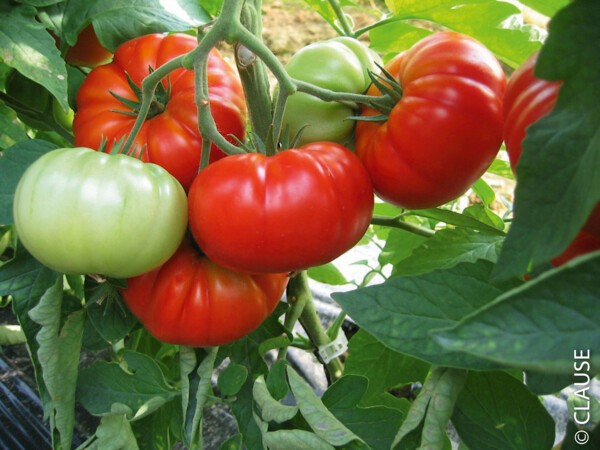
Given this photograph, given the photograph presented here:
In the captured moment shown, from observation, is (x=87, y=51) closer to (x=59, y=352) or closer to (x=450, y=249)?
(x=59, y=352)

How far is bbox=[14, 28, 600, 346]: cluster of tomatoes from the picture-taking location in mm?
423

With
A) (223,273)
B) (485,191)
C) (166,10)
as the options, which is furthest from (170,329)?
(485,191)

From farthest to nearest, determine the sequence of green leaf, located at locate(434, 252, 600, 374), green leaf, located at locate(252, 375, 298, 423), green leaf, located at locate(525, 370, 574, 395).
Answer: green leaf, located at locate(252, 375, 298, 423)
green leaf, located at locate(525, 370, 574, 395)
green leaf, located at locate(434, 252, 600, 374)

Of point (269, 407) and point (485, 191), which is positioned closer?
point (269, 407)

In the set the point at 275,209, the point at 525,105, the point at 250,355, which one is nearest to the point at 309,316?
the point at 250,355

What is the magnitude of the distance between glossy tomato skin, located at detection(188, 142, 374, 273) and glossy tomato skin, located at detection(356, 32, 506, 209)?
5cm

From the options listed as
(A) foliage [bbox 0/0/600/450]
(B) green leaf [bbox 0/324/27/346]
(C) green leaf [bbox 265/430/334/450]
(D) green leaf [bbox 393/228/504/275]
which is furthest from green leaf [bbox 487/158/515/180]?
(B) green leaf [bbox 0/324/27/346]

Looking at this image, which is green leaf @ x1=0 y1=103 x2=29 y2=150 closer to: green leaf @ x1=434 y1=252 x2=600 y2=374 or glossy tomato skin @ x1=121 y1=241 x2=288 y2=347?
glossy tomato skin @ x1=121 y1=241 x2=288 y2=347

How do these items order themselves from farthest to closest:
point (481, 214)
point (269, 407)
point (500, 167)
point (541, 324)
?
point (500, 167) → point (481, 214) → point (269, 407) → point (541, 324)

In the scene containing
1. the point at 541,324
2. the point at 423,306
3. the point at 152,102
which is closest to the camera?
the point at 541,324

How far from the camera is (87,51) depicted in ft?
2.24

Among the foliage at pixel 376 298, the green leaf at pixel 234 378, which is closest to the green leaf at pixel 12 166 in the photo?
the foliage at pixel 376 298

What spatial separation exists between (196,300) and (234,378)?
7 centimetres

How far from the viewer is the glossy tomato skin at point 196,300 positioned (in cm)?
51
